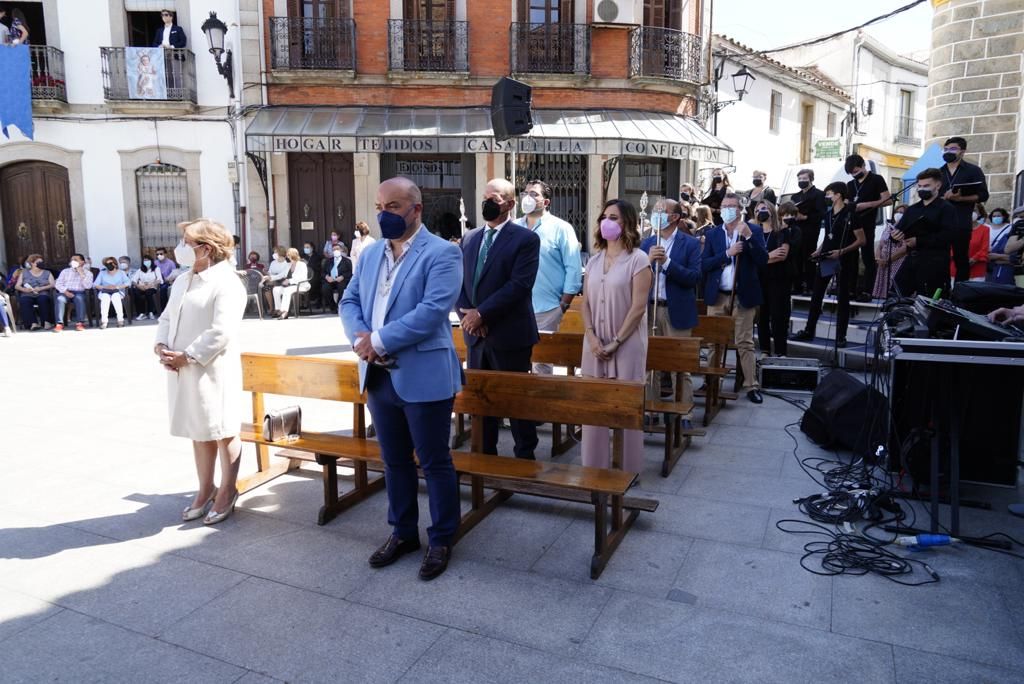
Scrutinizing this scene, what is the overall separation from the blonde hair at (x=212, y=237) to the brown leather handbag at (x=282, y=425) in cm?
98

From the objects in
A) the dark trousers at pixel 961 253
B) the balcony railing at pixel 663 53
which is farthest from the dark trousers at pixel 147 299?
the dark trousers at pixel 961 253

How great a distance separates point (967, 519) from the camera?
4258 mm

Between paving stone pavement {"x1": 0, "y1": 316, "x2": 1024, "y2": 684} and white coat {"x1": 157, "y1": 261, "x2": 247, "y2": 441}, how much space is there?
624 millimetres

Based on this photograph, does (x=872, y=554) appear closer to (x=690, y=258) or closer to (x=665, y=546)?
(x=665, y=546)

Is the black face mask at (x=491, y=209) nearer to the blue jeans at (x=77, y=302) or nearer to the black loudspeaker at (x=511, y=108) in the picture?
the black loudspeaker at (x=511, y=108)

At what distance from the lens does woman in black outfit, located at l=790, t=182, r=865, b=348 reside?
319 inches

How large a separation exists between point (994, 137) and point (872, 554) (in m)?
11.5

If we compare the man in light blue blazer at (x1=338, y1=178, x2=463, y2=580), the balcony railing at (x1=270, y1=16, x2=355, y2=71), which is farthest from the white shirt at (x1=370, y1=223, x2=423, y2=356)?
the balcony railing at (x1=270, y1=16, x2=355, y2=71)

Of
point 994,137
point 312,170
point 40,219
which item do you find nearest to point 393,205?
point 994,137

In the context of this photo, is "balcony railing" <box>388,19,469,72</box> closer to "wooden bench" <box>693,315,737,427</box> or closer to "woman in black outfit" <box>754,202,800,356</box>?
"woman in black outfit" <box>754,202,800,356</box>

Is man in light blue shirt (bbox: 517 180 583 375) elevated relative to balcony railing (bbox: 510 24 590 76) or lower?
lower

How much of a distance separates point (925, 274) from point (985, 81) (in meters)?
7.56

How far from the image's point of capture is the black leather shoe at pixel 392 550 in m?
Answer: 3.71

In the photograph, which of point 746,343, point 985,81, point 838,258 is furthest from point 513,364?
point 985,81
